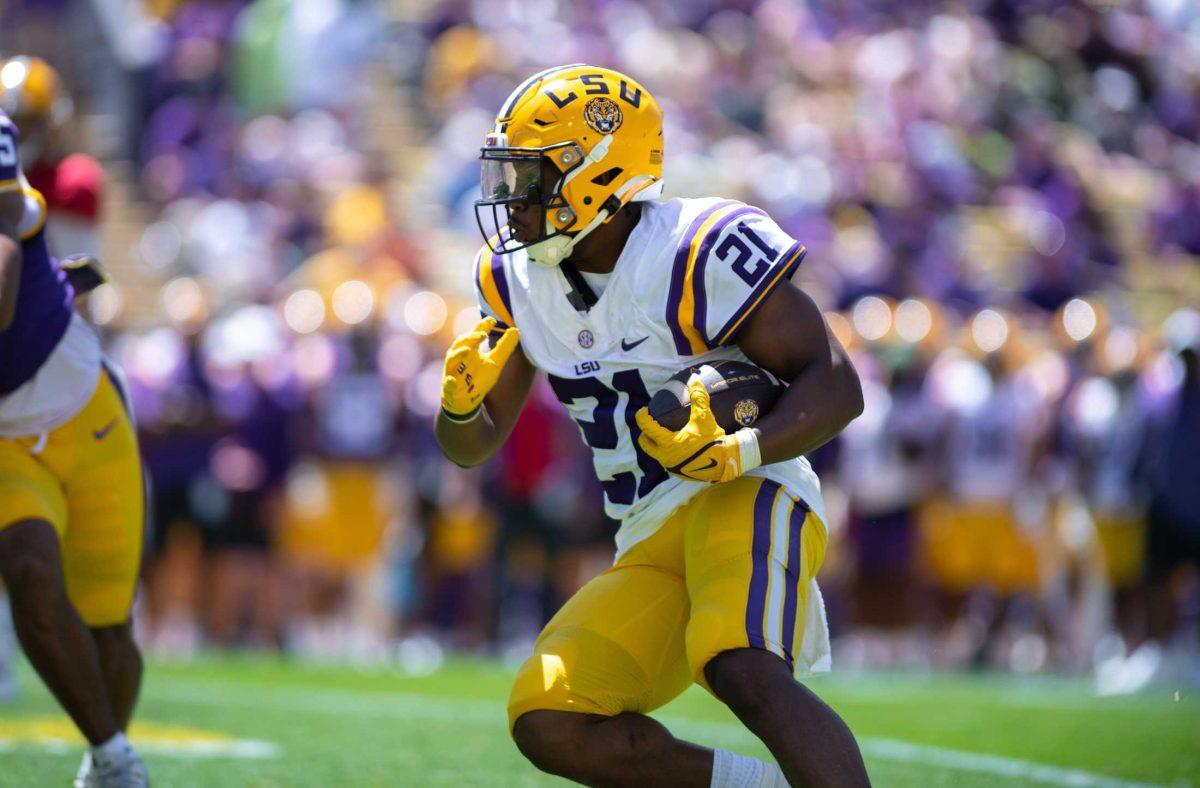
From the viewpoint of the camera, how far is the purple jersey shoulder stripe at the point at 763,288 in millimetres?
3652

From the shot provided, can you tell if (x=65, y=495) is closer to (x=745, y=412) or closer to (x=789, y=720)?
(x=745, y=412)

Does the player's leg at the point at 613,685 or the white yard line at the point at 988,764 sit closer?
the player's leg at the point at 613,685

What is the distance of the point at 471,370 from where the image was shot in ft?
12.5

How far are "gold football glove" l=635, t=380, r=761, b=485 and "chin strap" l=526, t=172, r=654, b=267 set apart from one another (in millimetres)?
483

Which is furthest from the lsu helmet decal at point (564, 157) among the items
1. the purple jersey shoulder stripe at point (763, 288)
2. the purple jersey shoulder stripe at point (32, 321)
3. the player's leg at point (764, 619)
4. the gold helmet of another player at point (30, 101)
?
the gold helmet of another player at point (30, 101)

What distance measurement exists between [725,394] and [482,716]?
3.70 meters

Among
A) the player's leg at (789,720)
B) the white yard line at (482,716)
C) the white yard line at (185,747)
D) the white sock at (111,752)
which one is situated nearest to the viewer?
the player's leg at (789,720)

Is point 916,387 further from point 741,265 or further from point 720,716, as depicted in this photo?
point 741,265

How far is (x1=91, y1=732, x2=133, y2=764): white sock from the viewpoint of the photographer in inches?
168

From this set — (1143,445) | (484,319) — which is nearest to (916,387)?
(1143,445)

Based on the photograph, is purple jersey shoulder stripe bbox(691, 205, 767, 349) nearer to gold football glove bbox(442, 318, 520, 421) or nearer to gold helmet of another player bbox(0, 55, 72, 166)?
gold football glove bbox(442, 318, 520, 421)

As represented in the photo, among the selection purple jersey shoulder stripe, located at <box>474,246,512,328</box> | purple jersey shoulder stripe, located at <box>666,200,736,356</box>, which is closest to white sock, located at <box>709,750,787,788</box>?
purple jersey shoulder stripe, located at <box>666,200,736,356</box>

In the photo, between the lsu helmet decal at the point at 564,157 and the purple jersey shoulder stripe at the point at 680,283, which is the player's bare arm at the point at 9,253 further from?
the purple jersey shoulder stripe at the point at 680,283

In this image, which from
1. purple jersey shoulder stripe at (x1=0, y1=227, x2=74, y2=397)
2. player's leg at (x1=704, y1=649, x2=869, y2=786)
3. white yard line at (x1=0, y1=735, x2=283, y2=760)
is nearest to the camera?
player's leg at (x1=704, y1=649, x2=869, y2=786)
